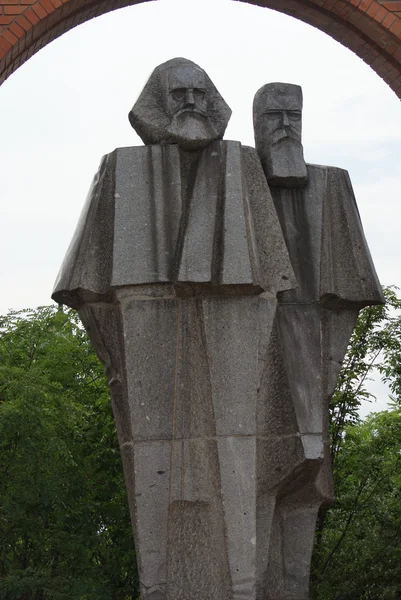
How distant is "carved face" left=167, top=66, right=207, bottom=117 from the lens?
23.2ft

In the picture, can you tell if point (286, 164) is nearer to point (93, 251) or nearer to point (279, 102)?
point (279, 102)

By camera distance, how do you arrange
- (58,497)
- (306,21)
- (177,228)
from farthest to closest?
1. (58,497)
2. (306,21)
3. (177,228)

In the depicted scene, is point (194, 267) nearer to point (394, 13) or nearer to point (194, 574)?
point (194, 574)

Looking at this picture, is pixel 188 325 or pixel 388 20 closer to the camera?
pixel 188 325

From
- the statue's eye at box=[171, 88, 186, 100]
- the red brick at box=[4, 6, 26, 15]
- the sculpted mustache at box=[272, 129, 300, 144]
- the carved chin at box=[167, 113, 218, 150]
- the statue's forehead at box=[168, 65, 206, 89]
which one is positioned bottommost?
the carved chin at box=[167, 113, 218, 150]

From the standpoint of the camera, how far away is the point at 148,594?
653 centimetres

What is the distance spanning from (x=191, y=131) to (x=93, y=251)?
858 mm

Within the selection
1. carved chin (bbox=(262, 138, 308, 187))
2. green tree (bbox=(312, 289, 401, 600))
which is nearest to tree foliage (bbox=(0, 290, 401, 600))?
green tree (bbox=(312, 289, 401, 600))

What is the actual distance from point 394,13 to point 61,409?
4.99 meters

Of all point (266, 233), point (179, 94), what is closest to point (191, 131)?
point (179, 94)

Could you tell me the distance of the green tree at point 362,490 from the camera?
10992 millimetres

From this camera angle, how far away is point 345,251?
7582mm

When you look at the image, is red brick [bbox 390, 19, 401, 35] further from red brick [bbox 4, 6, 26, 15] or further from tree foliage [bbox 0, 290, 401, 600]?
tree foliage [bbox 0, 290, 401, 600]

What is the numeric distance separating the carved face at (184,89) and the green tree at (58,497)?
495 centimetres
